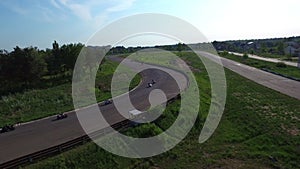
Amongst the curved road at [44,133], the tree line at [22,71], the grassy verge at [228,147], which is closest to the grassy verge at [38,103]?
the curved road at [44,133]

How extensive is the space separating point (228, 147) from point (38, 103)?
1048 inches

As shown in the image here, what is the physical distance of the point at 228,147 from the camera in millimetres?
22969

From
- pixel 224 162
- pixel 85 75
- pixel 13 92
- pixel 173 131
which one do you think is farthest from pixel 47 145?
pixel 85 75

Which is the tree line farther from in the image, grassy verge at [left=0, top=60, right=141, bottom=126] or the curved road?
the curved road

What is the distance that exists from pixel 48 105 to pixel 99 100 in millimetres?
6727

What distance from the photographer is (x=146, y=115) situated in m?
25.9

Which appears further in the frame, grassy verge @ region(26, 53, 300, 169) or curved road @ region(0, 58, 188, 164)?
curved road @ region(0, 58, 188, 164)

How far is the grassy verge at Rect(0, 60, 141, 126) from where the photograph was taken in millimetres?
31797

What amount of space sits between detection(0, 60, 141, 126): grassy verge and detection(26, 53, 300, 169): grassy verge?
13.8 m

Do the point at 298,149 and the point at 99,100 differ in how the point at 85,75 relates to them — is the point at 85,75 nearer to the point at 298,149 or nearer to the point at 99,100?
the point at 99,100

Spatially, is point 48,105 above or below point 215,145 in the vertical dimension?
above

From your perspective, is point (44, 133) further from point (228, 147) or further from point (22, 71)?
point (22, 71)

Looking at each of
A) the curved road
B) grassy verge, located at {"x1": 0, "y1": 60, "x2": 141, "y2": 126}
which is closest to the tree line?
Result: grassy verge, located at {"x1": 0, "y1": 60, "x2": 141, "y2": 126}

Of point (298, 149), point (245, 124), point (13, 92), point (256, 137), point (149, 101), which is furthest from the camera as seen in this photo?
point (13, 92)
